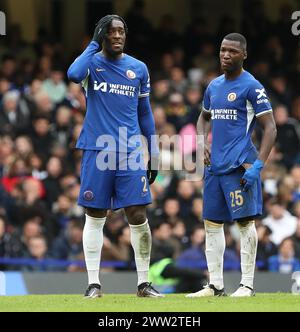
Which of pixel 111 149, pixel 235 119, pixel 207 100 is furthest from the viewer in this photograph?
pixel 207 100

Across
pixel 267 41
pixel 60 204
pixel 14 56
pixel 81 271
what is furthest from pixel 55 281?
pixel 267 41

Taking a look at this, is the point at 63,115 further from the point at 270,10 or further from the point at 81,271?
the point at 270,10

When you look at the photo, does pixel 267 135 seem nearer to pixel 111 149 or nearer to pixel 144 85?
pixel 144 85

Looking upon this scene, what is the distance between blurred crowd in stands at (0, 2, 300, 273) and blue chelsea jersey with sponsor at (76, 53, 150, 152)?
551 cm

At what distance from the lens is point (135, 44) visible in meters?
23.0

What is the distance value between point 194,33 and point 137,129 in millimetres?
12057

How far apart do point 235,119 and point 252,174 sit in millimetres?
599


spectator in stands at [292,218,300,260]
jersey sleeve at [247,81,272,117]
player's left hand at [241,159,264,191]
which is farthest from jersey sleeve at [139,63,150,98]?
spectator in stands at [292,218,300,260]

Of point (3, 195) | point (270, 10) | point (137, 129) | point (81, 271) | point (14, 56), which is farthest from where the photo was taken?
point (270, 10)

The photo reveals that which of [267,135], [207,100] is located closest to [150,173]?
[207,100]

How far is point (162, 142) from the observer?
18891 millimetres

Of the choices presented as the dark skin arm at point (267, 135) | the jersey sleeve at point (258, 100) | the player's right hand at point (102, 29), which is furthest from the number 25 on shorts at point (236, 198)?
the player's right hand at point (102, 29)

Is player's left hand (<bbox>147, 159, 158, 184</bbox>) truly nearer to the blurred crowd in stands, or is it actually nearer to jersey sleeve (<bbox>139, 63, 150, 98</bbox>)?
jersey sleeve (<bbox>139, 63, 150, 98</bbox>)

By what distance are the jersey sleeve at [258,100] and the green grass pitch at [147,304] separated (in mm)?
1758
